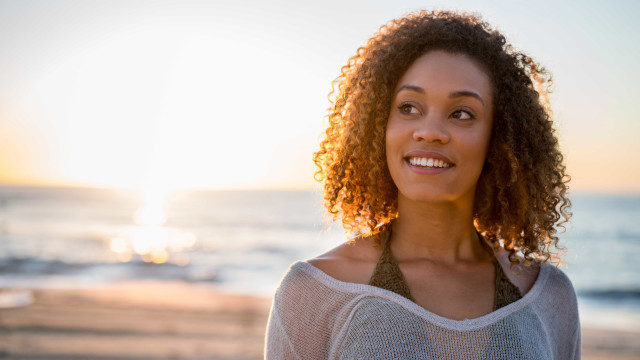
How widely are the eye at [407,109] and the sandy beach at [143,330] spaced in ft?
15.9

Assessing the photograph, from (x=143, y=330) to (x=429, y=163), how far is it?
6.19 meters

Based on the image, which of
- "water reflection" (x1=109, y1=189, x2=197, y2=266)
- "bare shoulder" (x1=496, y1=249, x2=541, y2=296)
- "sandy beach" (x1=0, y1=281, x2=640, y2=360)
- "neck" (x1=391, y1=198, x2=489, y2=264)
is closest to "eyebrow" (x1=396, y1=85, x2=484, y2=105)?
"neck" (x1=391, y1=198, x2=489, y2=264)

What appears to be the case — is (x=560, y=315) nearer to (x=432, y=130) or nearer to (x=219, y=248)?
(x=432, y=130)

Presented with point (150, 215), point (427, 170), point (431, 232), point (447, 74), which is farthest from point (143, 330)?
point (150, 215)

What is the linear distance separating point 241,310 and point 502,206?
22.9ft

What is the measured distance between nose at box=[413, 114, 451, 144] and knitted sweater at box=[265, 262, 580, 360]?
56 cm

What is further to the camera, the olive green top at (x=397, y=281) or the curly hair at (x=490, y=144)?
the curly hair at (x=490, y=144)

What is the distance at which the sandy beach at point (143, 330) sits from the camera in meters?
6.51

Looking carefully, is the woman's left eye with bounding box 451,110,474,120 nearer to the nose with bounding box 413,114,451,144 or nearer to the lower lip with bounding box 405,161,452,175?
the nose with bounding box 413,114,451,144

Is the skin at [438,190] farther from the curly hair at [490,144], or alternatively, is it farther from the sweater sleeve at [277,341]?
the sweater sleeve at [277,341]

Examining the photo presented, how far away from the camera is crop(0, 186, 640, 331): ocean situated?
12.9 meters

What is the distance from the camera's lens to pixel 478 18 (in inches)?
96.7

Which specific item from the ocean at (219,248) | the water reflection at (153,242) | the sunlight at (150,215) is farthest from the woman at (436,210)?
the sunlight at (150,215)

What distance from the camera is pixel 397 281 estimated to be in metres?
2.16
